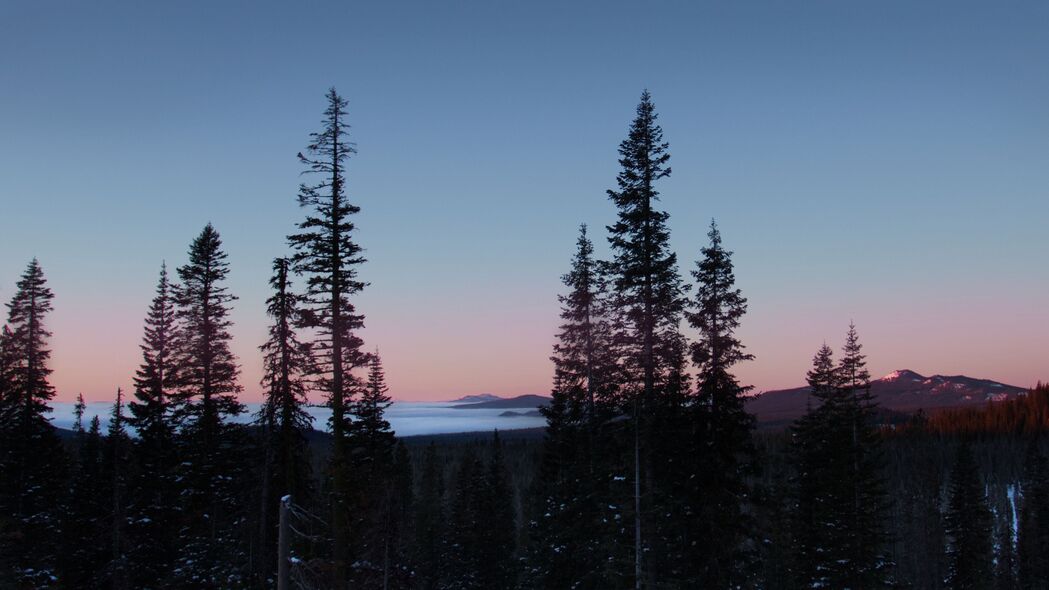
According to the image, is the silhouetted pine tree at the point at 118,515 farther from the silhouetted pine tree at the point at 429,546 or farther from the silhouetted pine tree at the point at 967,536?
the silhouetted pine tree at the point at 967,536

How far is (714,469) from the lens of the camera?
28.0 metres

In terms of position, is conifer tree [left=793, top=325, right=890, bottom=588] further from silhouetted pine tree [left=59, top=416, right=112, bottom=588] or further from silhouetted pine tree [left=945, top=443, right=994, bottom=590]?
silhouetted pine tree [left=59, top=416, right=112, bottom=588]

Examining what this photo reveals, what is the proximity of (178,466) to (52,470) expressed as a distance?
9740mm

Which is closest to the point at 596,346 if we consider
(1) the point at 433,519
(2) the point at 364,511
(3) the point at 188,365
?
(2) the point at 364,511

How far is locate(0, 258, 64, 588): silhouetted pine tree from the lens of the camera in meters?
31.3

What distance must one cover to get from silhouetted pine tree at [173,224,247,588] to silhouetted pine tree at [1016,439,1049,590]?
212 feet

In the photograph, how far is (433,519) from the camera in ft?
206

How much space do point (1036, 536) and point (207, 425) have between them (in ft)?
227

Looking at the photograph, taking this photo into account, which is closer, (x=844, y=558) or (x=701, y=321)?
(x=701, y=321)

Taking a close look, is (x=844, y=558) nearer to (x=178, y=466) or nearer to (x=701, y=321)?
(x=701, y=321)

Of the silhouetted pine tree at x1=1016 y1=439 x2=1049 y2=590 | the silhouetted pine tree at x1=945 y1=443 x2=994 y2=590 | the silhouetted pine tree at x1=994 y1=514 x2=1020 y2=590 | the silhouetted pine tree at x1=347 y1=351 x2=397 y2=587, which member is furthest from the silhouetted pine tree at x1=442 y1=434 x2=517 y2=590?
the silhouetted pine tree at x1=1016 y1=439 x2=1049 y2=590

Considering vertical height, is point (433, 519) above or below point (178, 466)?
below

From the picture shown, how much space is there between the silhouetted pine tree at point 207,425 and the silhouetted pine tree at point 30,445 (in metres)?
5.87

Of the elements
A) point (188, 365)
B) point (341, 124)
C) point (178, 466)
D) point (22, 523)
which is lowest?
point (22, 523)
